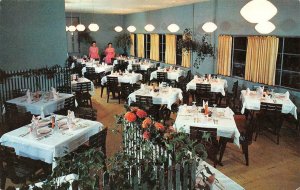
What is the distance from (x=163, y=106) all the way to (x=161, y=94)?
330 mm

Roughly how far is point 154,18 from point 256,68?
25.3ft

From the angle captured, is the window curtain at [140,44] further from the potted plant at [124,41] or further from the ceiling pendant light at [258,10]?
the ceiling pendant light at [258,10]

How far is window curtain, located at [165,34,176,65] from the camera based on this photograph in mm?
14555

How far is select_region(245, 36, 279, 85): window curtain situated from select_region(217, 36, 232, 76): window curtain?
982 mm

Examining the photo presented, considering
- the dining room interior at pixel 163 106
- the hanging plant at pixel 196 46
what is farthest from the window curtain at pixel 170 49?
the hanging plant at pixel 196 46

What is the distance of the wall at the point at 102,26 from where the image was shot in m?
18.6

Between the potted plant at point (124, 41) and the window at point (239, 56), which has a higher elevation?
the potted plant at point (124, 41)

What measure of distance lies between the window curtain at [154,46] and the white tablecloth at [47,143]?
1115 cm

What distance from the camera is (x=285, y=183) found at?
17.3ft

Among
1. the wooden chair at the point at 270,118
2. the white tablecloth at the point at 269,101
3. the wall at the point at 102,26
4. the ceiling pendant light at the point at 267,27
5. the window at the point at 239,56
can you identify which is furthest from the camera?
the wall at the point at 102,26

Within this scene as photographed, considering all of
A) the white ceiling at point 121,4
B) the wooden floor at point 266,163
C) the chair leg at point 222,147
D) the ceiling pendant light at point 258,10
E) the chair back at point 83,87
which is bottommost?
the wooden floor at point 266,163

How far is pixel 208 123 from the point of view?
19.7ft

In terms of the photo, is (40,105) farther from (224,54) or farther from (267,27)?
(224,54)

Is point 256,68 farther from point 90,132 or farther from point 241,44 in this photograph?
point 90,132
